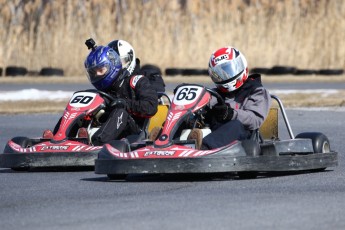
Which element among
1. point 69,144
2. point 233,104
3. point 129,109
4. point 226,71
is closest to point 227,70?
point 226,71

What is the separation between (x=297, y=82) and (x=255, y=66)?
7.02ft

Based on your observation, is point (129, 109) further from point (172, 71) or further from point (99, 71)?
point (172, 71)

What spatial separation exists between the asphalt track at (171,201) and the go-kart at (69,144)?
115mm

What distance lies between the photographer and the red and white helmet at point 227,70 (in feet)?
30.9

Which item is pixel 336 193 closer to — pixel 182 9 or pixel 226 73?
pixel 226 73

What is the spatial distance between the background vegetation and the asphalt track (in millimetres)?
14612

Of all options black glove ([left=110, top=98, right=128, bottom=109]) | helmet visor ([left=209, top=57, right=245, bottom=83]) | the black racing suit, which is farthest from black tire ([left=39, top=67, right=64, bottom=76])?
helmet visor ([left=209, top=57, right=245, bottom=83])

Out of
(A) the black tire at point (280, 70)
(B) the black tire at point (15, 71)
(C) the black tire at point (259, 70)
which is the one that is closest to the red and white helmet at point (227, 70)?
(B) the black tire at point (15, 71)

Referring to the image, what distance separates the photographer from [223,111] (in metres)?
8.95

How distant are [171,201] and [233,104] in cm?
224

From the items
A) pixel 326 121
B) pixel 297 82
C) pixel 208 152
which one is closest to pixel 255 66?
pixel 297 82

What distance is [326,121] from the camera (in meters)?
15.6

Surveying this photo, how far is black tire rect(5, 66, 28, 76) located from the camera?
77.6ft

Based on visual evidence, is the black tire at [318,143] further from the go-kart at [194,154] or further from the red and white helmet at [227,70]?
the red and white helmet at [227,70]
